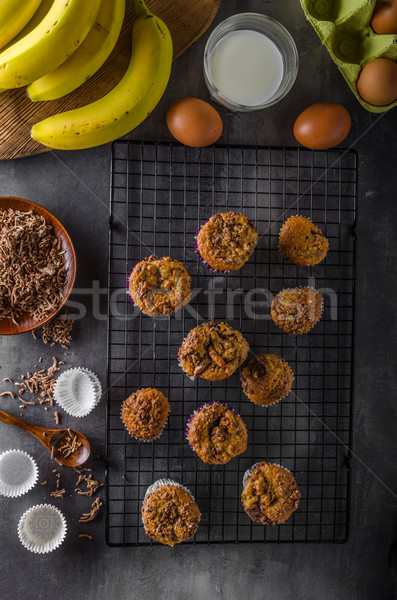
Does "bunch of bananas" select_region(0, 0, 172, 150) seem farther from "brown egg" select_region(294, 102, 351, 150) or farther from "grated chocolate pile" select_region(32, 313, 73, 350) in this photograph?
"grated chocolate pile" select_region(32, 313, 73, 350)

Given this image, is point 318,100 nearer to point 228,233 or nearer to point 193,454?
point 228,233

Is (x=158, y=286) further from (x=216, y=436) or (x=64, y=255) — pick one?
(x=216, y=436)

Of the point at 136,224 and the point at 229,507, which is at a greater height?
the point at 136,224

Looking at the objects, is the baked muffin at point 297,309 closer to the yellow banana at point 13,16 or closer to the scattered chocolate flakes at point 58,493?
the scattered chocolate flakes at point 58,493

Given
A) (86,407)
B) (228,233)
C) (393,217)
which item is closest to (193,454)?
(86,407)

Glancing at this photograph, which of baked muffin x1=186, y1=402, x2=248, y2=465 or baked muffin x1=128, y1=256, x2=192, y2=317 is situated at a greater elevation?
baked muffin x1=128, y1=256, x2=192, y2=317

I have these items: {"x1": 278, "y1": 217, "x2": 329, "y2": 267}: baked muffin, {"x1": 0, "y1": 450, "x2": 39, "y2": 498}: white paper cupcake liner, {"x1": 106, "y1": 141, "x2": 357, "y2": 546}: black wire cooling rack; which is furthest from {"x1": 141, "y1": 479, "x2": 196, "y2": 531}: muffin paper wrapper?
{"x1": 278, "y1": 217, "x2": 329, "y2": 267}: baked muffin

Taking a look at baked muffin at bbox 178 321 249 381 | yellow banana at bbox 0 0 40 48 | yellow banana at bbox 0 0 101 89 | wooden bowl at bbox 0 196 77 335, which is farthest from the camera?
wooden bowl at bbox 0 196 77 335
